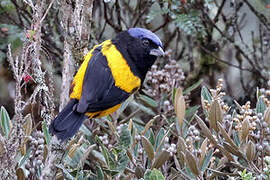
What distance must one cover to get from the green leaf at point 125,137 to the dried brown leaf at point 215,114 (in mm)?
461

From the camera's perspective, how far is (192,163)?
2.39 m

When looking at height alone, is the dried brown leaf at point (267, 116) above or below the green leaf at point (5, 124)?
above

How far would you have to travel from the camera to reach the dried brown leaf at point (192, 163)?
92.9 inches

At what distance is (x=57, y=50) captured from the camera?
4.18 m

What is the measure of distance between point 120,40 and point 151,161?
115cm


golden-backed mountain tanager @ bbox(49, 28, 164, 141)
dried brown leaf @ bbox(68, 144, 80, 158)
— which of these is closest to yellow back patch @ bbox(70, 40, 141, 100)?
golden-backed mountain tanager @ bbox(49, 28, 164, 141)

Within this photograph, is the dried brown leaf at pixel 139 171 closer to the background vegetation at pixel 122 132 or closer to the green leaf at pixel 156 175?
the background vegetation at pixel 122 132

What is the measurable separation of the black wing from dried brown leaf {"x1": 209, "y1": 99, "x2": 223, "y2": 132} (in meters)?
0.79

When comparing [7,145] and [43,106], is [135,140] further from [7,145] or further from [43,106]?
[7,145]

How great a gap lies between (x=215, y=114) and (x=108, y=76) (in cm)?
87

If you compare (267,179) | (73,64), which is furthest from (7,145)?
(267,179)

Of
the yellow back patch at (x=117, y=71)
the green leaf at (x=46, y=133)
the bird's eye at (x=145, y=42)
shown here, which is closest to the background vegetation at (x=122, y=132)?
the green leaf at (x=46, y=133)

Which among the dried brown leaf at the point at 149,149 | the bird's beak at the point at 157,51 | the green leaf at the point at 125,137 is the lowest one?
the dried brown leaf at the point at 149,149

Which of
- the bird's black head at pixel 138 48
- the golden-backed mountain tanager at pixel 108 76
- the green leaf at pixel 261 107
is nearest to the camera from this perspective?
the green leaf at pixel 261 107
